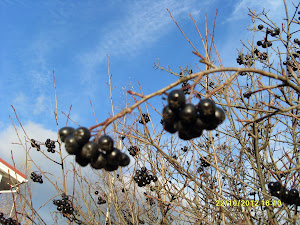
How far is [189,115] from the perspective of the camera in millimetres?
1265

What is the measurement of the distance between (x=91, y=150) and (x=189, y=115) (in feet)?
1.79

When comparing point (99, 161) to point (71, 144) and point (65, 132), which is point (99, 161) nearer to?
point (71, 144)

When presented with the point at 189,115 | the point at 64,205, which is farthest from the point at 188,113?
the point at 64,205

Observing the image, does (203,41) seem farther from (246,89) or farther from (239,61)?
(239,61)

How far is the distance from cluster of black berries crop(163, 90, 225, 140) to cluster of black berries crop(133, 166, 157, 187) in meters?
3.41

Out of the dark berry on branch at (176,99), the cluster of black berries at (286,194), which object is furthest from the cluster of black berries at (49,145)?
the dark berry on branch at (176,99)

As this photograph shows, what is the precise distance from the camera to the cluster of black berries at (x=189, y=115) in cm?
128

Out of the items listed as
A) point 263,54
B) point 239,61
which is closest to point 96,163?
point 263,54

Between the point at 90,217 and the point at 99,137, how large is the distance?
12.9 ft

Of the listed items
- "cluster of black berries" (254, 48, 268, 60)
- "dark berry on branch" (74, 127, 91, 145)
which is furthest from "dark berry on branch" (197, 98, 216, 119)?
"cluster of black berries" (254, 48, 268, 60)

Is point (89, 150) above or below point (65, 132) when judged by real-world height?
below

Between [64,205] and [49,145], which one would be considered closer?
[64,205]

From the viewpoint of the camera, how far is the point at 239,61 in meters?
6.24

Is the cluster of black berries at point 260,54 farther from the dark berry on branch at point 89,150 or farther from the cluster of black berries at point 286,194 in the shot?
the dark berry on branch at point 89,150
